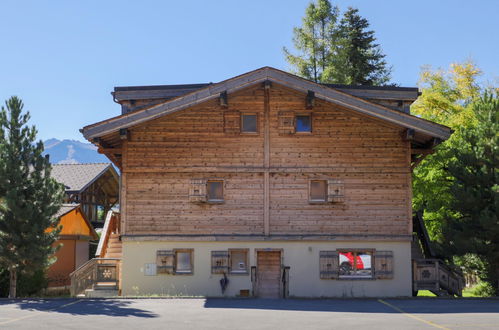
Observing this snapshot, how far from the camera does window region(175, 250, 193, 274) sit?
23.1 meters

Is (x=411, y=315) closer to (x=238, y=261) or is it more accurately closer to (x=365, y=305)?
(x=365, y=305)

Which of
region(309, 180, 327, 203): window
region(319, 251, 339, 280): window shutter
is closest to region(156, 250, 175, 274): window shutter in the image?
region(319, 251, 339, 280): window shutter

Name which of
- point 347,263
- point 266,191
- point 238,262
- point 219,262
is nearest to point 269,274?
point 238,262

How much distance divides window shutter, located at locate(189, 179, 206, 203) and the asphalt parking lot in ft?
13.0

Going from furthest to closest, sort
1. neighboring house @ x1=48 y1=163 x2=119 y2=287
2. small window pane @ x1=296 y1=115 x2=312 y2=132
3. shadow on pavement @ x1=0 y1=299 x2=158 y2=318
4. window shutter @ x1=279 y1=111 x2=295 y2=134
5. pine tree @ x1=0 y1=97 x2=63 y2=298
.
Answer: neighboring house @ x1=48 y1=163 x2=119 y2=287, small window pane @ x1=296 y1=115 x2=312 y2=132, window shutter @ x1=279 y1=111 x2=295 y2=134, pine tree @ x1=0 y1=97 x2=63 y2=298, shadow on pavement @ x1=0 y1=299 x2=158 y2=318

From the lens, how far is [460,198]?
22.7 meters

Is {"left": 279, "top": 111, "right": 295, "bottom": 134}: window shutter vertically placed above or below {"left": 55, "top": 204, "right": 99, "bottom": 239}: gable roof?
above

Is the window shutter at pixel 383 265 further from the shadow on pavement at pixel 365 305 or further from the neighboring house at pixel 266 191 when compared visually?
the shadow on pavement at pixel 365 305

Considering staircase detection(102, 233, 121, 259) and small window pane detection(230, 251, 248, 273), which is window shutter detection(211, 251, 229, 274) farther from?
staircase detection(102, 233, 121, 259)

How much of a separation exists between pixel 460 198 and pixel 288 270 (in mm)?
7039

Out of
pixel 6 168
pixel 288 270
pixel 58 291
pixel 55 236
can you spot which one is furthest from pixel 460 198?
pixel 58 291

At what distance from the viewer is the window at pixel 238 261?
23.1 meters

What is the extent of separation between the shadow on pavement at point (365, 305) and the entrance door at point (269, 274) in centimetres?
206

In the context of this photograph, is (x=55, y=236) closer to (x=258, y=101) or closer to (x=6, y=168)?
(x=6, y=168)
